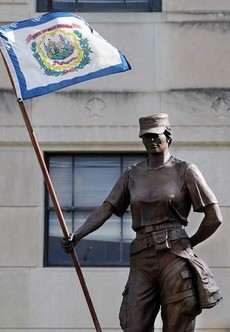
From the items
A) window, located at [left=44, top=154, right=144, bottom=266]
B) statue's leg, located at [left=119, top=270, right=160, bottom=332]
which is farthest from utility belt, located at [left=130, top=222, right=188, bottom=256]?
window, located at [left=44, top=154, right=144, bottom=266]

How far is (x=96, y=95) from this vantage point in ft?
56.3

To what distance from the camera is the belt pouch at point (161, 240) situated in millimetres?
11828

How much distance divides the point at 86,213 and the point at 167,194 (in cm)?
528

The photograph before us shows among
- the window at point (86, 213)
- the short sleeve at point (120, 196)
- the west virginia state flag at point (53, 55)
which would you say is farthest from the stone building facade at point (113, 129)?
the short sleeve at point (120, 196)

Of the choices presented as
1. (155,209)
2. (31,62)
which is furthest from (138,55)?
(155,209)

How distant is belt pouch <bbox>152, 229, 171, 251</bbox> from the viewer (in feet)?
38.8

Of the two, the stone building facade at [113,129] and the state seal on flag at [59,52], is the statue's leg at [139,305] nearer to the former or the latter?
the state seal on flag at [59,52]

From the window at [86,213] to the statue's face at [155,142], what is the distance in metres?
5.02

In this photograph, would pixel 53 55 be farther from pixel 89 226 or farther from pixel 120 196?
pixel 89 226

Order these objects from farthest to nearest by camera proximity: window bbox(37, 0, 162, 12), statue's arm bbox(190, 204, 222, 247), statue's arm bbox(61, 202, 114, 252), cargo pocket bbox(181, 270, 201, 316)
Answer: window bbox(37, 0, 162, 12) → statue's arm bbox(61, 202, 114, 252) → statue's arm bbox(190, 204, 222, 247) → cargo pocket bbox(181, 270, 201, 316)

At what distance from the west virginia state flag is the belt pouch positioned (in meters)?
1.64

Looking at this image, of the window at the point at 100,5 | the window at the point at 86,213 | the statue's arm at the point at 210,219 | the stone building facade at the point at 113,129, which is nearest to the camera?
the statue's arm at the point at 210,219

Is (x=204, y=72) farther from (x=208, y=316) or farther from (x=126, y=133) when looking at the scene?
(x=208, y=316)

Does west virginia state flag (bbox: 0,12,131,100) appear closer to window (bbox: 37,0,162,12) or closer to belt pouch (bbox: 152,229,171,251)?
belt pouch (bbox: 152,229,171,251)
